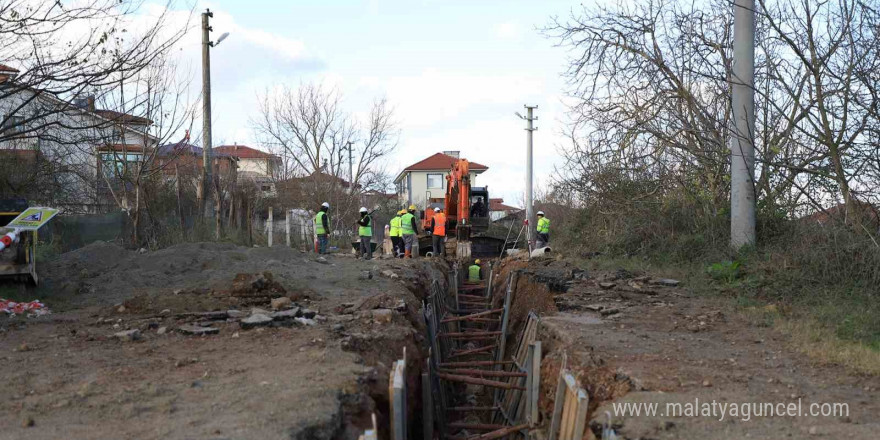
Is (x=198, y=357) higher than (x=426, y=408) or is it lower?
higher

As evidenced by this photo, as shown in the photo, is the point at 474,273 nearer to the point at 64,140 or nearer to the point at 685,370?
the point at 64,140

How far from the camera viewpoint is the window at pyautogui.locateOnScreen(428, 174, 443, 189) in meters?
71.0

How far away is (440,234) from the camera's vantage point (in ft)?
73.2

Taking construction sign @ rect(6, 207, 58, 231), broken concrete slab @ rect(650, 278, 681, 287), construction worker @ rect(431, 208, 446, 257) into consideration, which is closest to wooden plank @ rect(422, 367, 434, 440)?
construction sign @ rect(6, 207, 58, 231)

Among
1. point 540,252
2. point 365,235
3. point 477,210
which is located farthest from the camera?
point 477,210

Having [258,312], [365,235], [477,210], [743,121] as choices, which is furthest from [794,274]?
[477,210]

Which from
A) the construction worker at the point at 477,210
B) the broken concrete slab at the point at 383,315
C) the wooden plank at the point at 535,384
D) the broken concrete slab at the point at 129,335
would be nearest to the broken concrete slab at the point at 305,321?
the broken concrete slab at the point at 383,315

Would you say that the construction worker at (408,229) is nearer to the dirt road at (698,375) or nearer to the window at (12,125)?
the window at (12,125)

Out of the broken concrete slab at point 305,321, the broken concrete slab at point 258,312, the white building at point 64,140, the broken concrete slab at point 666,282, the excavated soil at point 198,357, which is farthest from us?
the broken concrete slab at point 666,282

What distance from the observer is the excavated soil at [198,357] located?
4922 mm

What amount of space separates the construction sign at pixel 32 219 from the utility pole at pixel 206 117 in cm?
797

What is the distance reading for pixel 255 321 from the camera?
335 inches

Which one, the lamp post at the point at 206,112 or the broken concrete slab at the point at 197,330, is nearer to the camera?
the broken concrete slab at the point at 197,330

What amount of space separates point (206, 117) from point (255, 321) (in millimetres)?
11996
